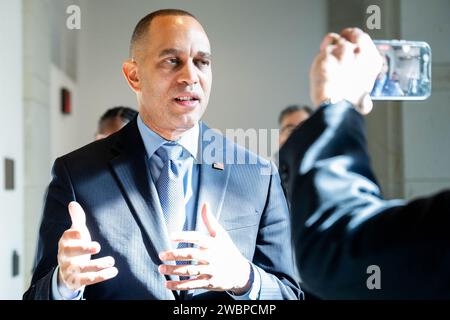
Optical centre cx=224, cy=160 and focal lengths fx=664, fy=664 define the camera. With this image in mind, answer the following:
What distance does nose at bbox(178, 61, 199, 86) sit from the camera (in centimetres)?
162

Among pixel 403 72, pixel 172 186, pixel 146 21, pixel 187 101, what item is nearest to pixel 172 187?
pixel 172 186

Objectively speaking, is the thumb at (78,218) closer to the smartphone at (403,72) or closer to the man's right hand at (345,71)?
the smartphone at (403,72)

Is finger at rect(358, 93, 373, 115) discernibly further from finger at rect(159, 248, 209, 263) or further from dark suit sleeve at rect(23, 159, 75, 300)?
dark suit sleeve at rect(23, 159, 75, 300)

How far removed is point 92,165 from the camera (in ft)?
5.37

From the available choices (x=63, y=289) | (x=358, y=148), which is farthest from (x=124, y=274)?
(x=358, y=148)

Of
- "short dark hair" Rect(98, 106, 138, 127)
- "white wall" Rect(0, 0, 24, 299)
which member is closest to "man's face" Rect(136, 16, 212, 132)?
"short dark hair" Rect(98, 106, 138, 127)

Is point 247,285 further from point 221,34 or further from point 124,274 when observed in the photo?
point 221,34

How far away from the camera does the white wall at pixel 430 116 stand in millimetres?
2029

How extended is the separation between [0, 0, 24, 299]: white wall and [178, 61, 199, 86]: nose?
121 cm

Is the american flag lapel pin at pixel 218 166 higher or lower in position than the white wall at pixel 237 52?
lower

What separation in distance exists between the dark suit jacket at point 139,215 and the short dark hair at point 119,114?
202mm

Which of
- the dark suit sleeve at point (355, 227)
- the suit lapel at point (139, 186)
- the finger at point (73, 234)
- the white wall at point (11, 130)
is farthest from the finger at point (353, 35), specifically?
the white wall at point (11, 130)
